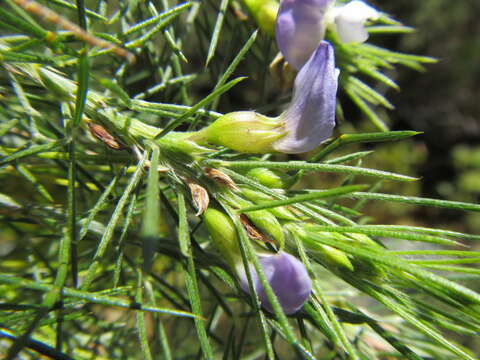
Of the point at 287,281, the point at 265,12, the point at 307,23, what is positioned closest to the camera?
the point at 287,281

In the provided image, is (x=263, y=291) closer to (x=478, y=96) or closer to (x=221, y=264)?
(x=221, y=264)

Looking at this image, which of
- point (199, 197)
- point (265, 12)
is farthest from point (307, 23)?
point (199, 197)

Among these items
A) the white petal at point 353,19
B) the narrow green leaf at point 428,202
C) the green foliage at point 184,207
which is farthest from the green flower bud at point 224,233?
Result: the white petal at point 353,19

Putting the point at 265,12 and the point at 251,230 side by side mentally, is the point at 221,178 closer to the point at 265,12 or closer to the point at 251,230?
the point at 251,230

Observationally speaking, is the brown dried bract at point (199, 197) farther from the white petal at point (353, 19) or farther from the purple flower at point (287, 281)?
the white petal at point (353, 19)

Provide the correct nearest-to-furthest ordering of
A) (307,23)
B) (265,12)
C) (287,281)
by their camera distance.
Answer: (287,281) < (307,23) < (265,12)

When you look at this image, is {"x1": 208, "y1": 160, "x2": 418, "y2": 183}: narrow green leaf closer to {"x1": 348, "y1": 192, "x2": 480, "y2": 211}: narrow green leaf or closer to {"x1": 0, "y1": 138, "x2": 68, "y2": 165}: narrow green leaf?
{"x1": 348, "y1": 192, "x2": 480, "y2": 211}: narrow green leaf

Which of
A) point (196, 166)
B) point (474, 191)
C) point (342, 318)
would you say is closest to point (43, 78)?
point (196, 166)
